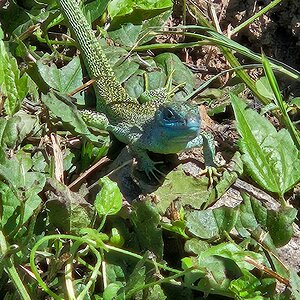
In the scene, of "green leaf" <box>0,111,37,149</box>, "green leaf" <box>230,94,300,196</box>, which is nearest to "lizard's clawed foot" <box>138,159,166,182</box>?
"green leaf" <box>230,94,300,196</box>

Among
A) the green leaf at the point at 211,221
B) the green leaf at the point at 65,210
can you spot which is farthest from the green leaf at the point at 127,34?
the green leaf at the point at 211,221

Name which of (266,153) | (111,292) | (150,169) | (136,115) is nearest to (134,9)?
(136,115)

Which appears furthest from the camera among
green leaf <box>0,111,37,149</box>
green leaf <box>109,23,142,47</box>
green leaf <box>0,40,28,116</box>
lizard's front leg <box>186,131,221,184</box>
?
green leaf <box>109,23,142,47</box>

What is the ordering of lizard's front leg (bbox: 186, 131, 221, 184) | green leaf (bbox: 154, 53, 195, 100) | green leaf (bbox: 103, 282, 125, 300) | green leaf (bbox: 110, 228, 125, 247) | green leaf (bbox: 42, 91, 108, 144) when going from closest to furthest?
1. green leaf (bbox: 103, 282, 125, 300)
2. green leaf (bbox: 110, 228, 125, 247)
3. green leaf (bbox: 42, 91, 108, 144)
4. lizard's front leg (bbox: 186, 131, 221, 184)
5. green leaf (bbox: 154, 53, 195, 100)

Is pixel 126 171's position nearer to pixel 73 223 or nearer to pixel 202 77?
pixel 73 223

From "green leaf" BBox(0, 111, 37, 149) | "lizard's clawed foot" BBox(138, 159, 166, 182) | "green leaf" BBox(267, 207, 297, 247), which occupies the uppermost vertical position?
"green leaf" BBox(0, 111, 37, 149)

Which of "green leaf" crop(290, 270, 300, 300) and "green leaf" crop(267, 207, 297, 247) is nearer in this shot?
"green leaf" crop(290, 270, 300, 300)

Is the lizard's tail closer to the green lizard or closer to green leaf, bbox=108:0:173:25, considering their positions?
the green lizard
